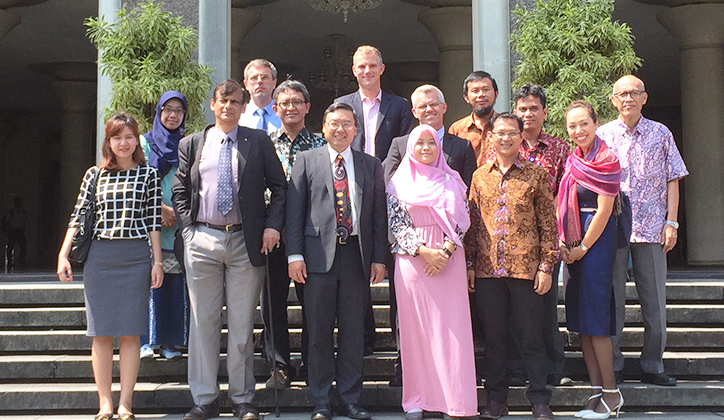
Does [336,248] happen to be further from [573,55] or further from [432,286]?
[573,55]

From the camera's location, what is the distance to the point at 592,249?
444cm

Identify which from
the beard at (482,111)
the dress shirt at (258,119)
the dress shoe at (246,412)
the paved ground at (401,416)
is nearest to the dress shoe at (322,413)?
the paved ground at (401,416)

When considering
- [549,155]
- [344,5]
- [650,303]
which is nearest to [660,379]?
[650,303]

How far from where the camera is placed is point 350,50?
14297 mm

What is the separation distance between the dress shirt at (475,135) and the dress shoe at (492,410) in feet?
5.15

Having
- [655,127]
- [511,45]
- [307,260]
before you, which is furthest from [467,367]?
[511,45]

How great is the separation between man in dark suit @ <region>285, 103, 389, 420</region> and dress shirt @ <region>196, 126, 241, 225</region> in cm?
34

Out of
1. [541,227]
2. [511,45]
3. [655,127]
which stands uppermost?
[511,45]

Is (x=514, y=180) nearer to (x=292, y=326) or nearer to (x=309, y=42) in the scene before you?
(x=292, y=326)

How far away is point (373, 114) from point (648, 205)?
2.01 meters

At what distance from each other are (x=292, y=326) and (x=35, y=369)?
5.89ft

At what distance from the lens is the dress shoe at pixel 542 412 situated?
13.9 feet

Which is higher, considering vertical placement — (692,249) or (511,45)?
(511,45)

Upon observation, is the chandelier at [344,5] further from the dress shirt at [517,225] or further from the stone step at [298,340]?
the dress shirt at [517,225]
